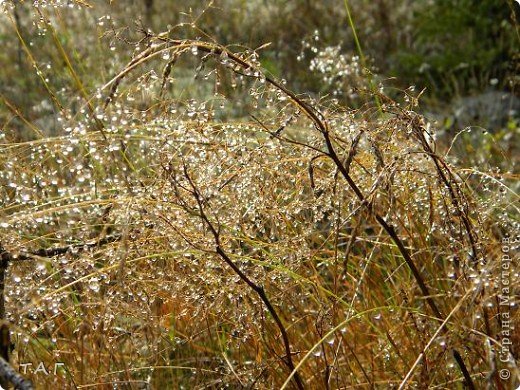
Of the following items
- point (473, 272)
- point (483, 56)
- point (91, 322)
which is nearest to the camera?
point (473, 272)

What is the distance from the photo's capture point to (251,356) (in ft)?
7.40

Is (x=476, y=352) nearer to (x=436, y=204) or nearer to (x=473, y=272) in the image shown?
(x=473, y=272)

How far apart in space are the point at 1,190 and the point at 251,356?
0.77 meters

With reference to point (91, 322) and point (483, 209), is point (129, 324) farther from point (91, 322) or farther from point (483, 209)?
point (483, 209)

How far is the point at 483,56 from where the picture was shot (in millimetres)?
6801

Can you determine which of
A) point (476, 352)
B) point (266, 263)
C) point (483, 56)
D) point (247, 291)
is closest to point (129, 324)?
point (247, 291)

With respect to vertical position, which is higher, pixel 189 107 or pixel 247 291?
pixel 189 107

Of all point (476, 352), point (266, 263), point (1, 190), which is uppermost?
point (1, 190)

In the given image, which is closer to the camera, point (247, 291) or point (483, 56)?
point (247, 291)

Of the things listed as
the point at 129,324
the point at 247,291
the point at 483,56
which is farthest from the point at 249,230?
the point at 483,56

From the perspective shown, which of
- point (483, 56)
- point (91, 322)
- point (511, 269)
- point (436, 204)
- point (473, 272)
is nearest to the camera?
→ point (473, 272)

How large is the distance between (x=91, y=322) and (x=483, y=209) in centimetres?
98

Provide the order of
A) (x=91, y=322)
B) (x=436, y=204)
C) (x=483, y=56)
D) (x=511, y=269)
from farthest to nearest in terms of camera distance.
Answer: (x=483, y=56) → (x=436, y=204) → (x=91, y=322) → (x=511, y=269)

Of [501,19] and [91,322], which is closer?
[91,322]
